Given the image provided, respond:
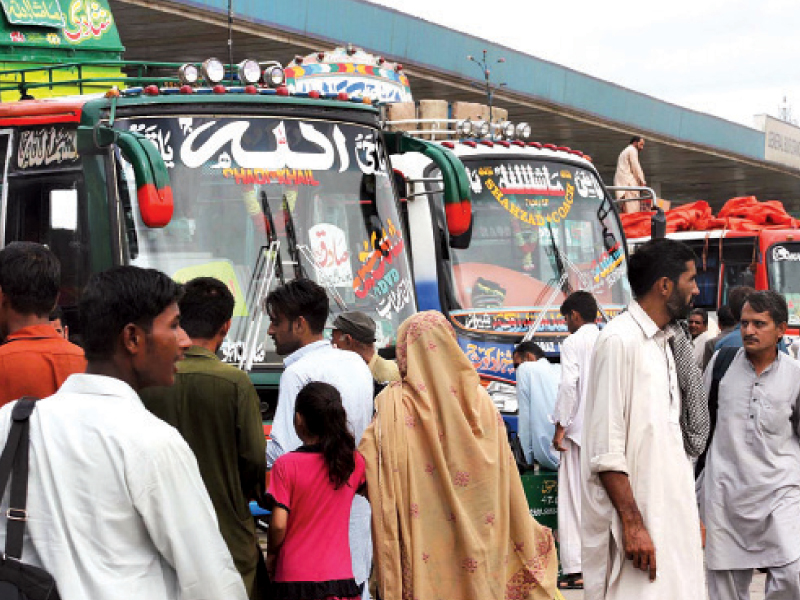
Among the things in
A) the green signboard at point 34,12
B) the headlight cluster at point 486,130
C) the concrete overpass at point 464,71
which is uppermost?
the concrete overpass at point 464,71

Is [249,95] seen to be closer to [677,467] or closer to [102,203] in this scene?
[102,203]

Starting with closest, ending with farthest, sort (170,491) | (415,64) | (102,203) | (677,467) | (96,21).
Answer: (170,491), (677,467), (102,203), (96,21), (415,64)

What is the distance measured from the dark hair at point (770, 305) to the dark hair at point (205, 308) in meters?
2.86

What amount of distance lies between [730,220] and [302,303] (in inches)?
549

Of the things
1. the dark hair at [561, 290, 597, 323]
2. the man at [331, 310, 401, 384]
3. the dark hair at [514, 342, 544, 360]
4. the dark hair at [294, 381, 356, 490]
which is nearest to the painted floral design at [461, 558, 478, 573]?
the dark hair at [294, 381, 356, 490]

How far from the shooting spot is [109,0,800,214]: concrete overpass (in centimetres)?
2244

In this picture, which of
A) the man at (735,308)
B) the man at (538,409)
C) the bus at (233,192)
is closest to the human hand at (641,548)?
the bus at (233,192)

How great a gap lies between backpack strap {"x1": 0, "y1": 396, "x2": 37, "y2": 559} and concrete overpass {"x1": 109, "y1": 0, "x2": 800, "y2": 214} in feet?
42.7

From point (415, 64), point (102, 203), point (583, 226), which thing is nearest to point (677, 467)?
point (102, 203)

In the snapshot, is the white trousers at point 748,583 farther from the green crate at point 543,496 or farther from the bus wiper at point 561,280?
the bus wiper at point 561,280

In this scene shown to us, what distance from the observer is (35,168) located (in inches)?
376

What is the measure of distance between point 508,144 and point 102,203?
202 inches

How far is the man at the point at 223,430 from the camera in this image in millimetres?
5129

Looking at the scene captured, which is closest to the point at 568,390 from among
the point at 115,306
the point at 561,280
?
the point at 561,280
